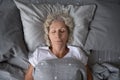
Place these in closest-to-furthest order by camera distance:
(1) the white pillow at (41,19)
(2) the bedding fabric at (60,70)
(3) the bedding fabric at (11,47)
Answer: (2) the bedding fabric at (60,70) < (3) the bedding fabric at (11,47) < (1) the white pillow at (41,19)

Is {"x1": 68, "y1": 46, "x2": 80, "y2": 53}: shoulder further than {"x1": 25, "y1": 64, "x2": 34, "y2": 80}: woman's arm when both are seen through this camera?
Yes

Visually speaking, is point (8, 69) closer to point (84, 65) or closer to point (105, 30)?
point (84, 65)

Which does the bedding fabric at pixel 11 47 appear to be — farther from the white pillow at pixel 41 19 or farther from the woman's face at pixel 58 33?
the woman's face at pixel 58 33

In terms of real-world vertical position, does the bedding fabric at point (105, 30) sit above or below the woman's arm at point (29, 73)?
above

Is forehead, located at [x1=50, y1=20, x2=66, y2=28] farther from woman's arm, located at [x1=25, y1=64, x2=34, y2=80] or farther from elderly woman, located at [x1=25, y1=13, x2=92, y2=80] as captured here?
woman's arm, located at [x1=25, y1=64, x2=34, y2=80]

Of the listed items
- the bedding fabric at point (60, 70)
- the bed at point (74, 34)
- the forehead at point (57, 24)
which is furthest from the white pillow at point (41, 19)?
the bedding fabric at point (60, 70)

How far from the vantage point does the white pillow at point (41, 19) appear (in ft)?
5.78

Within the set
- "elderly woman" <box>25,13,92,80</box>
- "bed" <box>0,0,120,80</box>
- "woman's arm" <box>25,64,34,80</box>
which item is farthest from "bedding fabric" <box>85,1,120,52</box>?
"woman's arm" <box>25,64,34,80</box>

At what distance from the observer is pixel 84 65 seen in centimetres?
164

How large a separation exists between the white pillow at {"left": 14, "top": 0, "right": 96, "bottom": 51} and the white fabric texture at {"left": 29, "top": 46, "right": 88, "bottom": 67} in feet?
0.17

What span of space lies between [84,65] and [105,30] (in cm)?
31

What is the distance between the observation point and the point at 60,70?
60.8 inches

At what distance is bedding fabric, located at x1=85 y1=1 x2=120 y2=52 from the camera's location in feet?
5.58

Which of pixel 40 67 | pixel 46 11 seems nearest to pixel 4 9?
pixel 46 11
